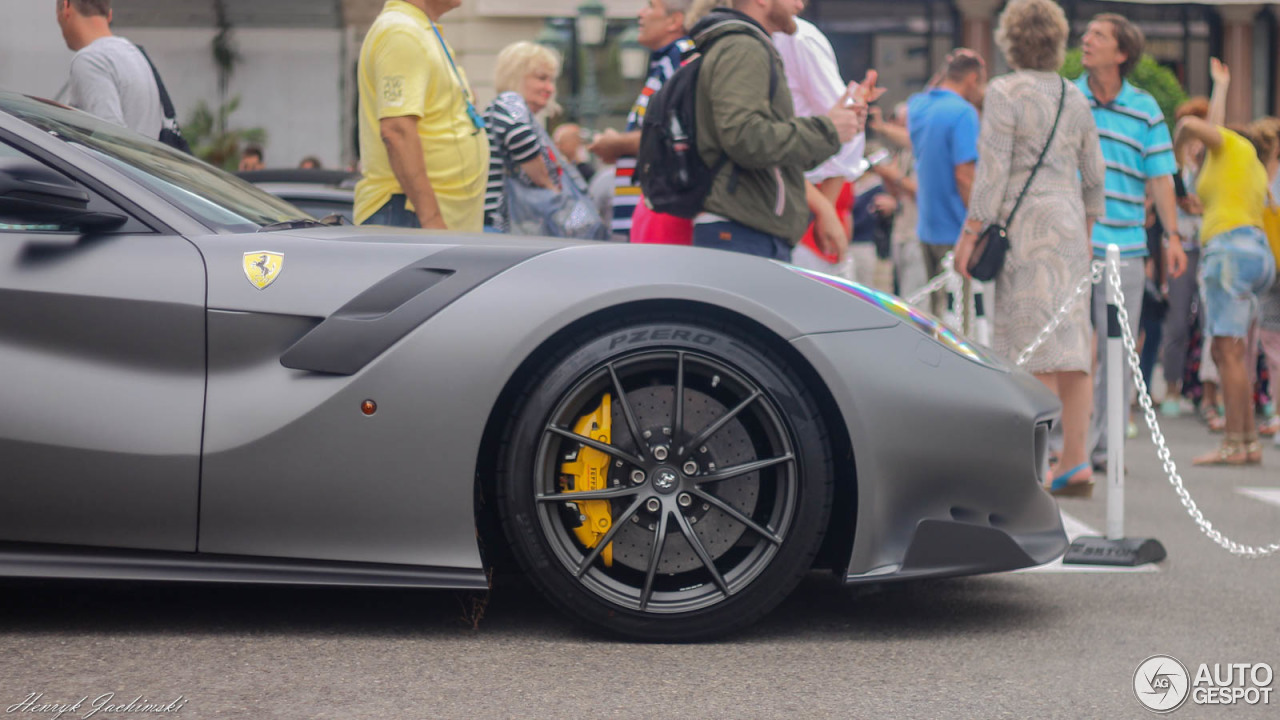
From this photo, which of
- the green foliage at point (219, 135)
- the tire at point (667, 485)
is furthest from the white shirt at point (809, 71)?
the green foliage at point (219, 135)

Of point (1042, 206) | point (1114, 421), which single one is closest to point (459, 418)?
point (1114, 421)

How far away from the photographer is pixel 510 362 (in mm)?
3484

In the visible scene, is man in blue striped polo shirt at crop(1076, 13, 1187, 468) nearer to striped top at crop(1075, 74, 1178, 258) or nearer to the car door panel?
striped top at crop(1075, 74, 1178, 258)

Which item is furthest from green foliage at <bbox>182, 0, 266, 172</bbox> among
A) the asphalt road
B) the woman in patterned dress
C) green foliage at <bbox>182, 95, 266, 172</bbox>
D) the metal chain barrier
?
the asphalt road

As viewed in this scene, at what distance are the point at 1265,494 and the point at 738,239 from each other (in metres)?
3.28

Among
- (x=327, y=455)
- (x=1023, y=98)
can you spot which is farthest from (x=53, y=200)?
(x=1023, y=98)

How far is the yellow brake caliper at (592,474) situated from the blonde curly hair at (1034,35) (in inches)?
139

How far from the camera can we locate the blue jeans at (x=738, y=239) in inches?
191

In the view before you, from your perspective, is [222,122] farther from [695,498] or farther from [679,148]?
[695,498]

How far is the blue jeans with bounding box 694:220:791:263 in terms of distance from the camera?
486 centimetres

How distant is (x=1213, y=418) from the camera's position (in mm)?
10016

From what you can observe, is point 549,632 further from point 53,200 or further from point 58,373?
point 53,200

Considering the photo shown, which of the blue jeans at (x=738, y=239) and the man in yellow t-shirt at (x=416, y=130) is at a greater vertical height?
the man in yellow t-shirt at (x=416, y=130)

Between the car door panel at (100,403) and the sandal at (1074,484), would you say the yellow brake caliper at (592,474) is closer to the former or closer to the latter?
the car door panel at (100,403)
